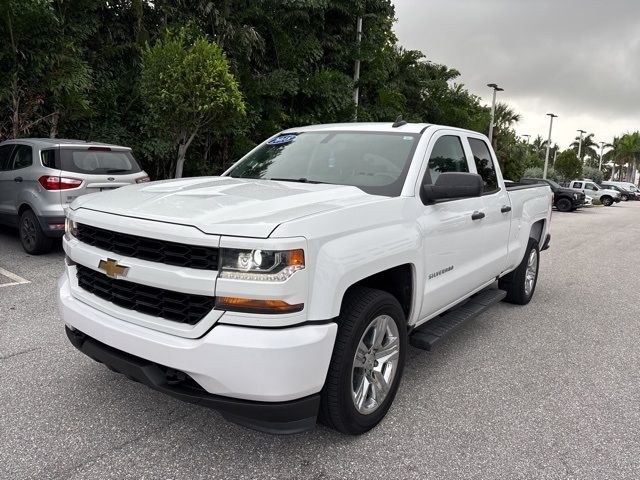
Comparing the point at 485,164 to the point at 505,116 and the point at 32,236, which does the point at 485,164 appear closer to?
the point at 32,236

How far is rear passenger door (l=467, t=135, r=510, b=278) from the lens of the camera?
426cm

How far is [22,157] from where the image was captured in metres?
7.48

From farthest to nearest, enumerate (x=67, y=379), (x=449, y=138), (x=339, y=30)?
(x=339, y=30), (x=449, y=138), (x=67, y=379)

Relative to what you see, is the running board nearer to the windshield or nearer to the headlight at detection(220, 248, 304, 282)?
the windshield

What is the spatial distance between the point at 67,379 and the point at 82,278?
94cm

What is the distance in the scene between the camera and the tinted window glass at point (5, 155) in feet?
25.7

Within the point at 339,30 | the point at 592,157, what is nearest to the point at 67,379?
the point at 339,30

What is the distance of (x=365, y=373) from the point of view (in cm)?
287

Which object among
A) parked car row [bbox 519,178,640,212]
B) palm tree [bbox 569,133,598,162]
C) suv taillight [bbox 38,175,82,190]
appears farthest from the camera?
palm tree [bbox 569,133,598,162]

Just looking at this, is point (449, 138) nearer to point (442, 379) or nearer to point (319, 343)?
point (442, 379)

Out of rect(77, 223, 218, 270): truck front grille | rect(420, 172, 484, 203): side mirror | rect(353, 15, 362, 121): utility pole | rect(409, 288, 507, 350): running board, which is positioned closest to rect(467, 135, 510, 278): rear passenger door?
rect(409, 288, 507, 350): running board

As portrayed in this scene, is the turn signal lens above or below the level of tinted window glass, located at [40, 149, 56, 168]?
below

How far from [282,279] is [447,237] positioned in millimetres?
1647

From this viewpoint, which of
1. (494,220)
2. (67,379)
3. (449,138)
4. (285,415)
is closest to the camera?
(285,415)
